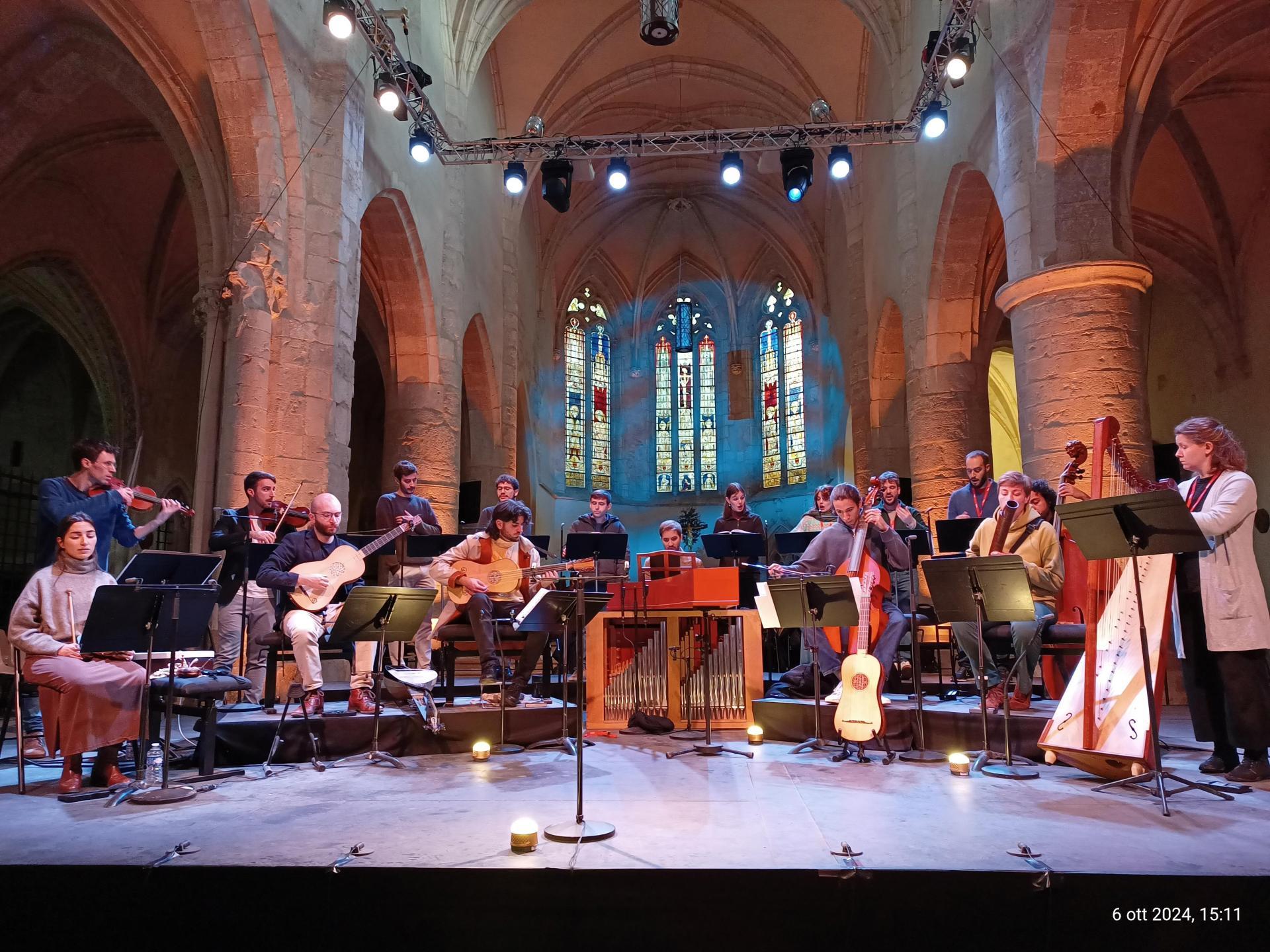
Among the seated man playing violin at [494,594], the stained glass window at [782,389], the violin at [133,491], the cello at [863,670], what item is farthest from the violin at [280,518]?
the stained glass window at [782,389]

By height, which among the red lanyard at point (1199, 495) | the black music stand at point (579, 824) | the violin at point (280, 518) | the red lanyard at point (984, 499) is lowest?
the black music stand at point (579, 824)

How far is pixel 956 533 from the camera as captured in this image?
676 centimetres

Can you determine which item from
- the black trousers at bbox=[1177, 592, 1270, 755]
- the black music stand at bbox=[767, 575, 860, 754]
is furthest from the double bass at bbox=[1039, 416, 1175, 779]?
the black music stand at bbox=[767, 575, 860, 754]

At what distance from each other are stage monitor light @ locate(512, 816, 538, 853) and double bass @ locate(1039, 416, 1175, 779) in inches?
105

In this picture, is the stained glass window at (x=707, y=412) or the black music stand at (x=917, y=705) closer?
the black music stand at (x=917, y=705)

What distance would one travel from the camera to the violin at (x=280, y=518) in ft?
21.5

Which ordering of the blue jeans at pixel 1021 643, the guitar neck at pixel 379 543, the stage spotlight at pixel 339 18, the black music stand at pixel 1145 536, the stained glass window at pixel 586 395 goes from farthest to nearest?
the stained glass window at pixel 586 395
the stage spotlight at pixel 339 18
the guitar neck at pixel 379 543
the blue jeans at pixel 1021 643
the black music stand at pixel 1145 536

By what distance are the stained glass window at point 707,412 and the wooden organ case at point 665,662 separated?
671 inches

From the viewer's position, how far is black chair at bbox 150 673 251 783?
4.57 m

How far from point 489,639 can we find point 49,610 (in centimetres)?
251

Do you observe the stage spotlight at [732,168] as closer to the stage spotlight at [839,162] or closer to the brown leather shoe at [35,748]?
the stage spotlight at [839,162]

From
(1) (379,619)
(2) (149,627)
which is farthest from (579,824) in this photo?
(2) (149,627)

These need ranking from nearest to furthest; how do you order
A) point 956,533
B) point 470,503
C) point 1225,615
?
point 1225,615 → point 956,533 → point 470,503

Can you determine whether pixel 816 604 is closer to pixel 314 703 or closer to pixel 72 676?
pixel 314 703
